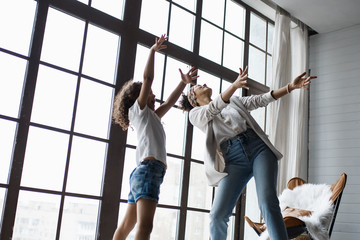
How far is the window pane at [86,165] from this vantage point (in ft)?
8.47

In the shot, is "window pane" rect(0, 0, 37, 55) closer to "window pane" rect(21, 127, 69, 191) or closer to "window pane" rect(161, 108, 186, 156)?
"window pane" rect(21, 127, 69, 191)

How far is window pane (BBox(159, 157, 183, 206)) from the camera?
3135 millimetres

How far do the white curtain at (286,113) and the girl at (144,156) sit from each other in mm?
2112

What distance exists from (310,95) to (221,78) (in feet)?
4.89

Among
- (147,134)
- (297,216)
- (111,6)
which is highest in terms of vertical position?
(111,6)

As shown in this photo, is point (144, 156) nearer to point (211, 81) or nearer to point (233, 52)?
point (211, 81)

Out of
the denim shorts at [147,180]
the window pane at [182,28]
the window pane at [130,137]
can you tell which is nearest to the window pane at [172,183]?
the window pane at [130,137]

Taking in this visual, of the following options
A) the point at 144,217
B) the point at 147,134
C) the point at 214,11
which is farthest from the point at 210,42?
the point at 144,217

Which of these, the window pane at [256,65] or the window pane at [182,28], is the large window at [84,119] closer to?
the window pane at [182,28]

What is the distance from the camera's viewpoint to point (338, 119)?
443cm

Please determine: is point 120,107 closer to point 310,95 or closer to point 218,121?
point 218,121

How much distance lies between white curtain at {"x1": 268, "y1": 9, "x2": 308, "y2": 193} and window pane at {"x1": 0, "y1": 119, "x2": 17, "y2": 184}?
8.17ft

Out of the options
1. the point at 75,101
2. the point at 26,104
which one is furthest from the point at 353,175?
the point at 26,104

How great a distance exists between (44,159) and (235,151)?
3.73ft
